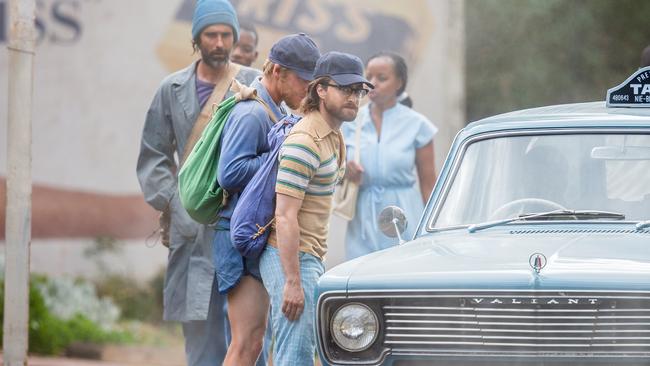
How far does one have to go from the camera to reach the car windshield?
6.64m

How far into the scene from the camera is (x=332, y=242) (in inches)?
530

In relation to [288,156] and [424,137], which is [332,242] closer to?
[424,137]

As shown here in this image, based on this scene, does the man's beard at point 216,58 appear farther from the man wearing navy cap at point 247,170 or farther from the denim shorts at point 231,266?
the denim shorts at point 231,266

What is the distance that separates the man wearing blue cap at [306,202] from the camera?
6.64 meters

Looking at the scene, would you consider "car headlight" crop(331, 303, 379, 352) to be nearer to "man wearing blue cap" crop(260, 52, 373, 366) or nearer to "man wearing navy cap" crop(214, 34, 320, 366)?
"man wearing blue cap" crop(260, 52, 373, 366)

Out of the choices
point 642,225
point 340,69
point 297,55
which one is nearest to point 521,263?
point 642,225

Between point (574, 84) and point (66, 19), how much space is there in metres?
8.55

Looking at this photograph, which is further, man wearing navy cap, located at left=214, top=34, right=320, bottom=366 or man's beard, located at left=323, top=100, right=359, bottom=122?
man wearing navy cap, located at left=214, top=34, right=320, bottom=366

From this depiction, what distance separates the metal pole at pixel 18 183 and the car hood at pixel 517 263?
2468 mm

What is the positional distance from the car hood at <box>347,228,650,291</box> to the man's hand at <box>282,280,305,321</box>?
0.37 meters

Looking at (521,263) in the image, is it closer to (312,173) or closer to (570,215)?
(570,215)

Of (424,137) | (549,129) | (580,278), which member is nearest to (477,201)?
(549,129)

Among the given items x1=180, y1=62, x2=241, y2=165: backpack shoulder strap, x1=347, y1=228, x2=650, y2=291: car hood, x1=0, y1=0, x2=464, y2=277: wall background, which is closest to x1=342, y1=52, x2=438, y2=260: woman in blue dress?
x1=180, y1=62, x2=241, y2=165: backpack shoulder strap

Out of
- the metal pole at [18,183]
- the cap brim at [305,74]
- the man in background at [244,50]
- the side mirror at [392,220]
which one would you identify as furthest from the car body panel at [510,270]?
the man in background at [244,50]
